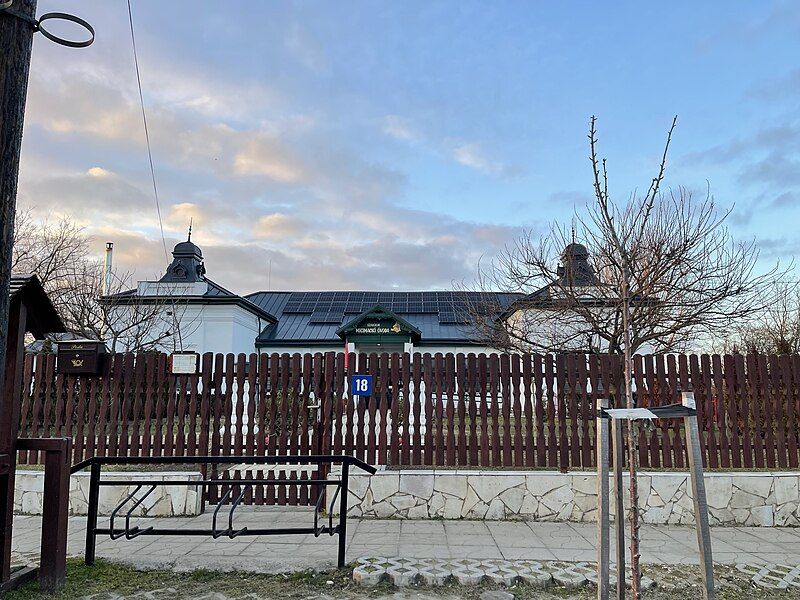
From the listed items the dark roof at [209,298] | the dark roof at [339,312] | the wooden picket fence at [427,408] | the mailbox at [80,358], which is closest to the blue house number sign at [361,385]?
the wooden picket fence at [427,408]

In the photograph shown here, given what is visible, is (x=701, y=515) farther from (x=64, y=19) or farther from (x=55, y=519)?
(x=64, y=19)

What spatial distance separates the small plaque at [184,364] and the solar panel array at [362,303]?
1964 centimetres

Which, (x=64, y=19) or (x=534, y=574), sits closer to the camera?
(x=64, y=19)

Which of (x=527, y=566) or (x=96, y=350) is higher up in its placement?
(x=96, y=350)

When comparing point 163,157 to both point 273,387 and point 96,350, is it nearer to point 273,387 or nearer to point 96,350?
point 96,350

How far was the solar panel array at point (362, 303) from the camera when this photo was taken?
90.7 feet

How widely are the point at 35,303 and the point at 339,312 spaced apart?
23.8 metres

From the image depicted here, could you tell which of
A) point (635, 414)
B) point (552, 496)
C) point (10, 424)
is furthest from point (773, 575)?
point (10, 424)

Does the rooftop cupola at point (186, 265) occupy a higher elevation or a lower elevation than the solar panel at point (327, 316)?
higher

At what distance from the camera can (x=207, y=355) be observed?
275 inches

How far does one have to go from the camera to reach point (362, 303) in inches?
1169

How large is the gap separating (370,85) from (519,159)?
2997mm

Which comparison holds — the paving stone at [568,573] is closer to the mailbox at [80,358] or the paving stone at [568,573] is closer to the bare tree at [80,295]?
the mailbox at [80,358]

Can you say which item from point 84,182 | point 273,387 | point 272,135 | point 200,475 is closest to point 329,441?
point 273,387
